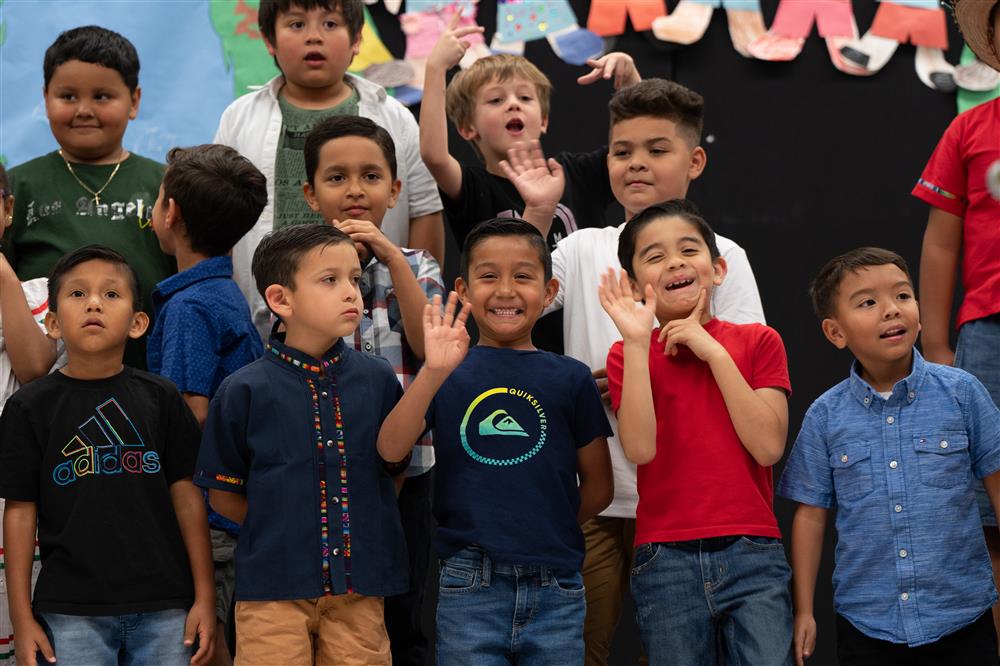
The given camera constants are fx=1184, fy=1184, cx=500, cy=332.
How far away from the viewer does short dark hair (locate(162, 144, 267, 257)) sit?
2.57 m

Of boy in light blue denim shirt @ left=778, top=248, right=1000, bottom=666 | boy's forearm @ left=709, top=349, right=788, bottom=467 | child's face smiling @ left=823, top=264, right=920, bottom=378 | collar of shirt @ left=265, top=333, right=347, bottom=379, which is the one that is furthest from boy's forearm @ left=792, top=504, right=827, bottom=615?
collar of shirt @ left=265, top=333, right=347, bottom=379

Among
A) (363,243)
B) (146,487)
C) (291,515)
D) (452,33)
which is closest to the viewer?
(291,515)

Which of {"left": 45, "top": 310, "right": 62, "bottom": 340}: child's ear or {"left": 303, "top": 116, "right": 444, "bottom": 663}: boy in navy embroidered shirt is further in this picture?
{"left": 303, "top": 116, "right": 444, "bottom": 663}: boy in navy embroidered shirt

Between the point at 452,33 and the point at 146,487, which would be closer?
the point at 146,487

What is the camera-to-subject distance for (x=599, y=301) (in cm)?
260

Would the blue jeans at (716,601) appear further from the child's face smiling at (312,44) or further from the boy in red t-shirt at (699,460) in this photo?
the child's face smiling at (312,44)

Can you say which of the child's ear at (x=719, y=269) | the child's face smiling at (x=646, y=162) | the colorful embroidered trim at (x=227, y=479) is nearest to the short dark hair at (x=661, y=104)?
the child's face smiling at (x=646, y=162)

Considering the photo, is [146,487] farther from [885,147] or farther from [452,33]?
[885,147]

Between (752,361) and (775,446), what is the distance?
0.59 feet

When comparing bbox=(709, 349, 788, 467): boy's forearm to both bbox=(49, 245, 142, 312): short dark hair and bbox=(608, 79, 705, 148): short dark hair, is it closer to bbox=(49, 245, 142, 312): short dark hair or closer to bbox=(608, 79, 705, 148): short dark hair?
bbox=(608, 79, 705, 148): short dark hair

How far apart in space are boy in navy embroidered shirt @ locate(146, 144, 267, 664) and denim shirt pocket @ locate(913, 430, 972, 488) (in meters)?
1.35

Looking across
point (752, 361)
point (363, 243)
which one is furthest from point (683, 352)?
point (363, 243)

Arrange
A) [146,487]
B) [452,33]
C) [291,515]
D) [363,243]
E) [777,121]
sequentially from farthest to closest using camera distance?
[777,121]
[452,33]
[363,243]
[146,487]
[291,515]

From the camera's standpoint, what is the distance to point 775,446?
7.23 ft
